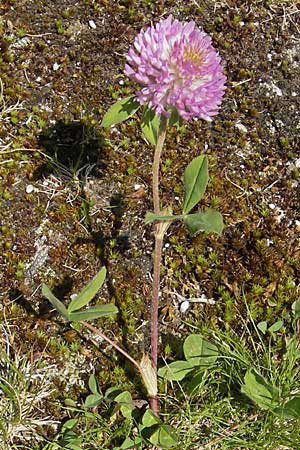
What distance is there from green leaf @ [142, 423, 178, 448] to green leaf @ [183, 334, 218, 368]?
27cm

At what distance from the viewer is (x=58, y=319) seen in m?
2.98

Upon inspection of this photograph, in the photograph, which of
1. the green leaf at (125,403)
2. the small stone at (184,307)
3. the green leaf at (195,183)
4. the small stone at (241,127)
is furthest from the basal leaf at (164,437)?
the small stone at (241,127)

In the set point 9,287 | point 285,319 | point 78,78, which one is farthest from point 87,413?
point 78,78

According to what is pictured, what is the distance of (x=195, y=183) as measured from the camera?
101 inches

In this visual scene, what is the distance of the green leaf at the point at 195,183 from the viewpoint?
2504 millimetres

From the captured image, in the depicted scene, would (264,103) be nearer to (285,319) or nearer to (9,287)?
(285,319)

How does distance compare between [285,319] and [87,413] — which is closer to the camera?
[87,413]

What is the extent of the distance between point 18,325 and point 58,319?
16cm

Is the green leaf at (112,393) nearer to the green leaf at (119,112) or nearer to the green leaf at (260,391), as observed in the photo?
the green leaf at (260,391)

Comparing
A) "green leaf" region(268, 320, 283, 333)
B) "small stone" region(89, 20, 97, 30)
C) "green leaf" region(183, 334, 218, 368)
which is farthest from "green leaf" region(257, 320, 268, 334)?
"small stone" region(89, 20, 97, 30)

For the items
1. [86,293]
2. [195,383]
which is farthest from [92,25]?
[195,383]

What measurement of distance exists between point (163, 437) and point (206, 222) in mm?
888

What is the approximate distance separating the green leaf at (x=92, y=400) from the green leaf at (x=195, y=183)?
32.4 inches

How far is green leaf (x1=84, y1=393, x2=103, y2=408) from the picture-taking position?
9.02 feet
